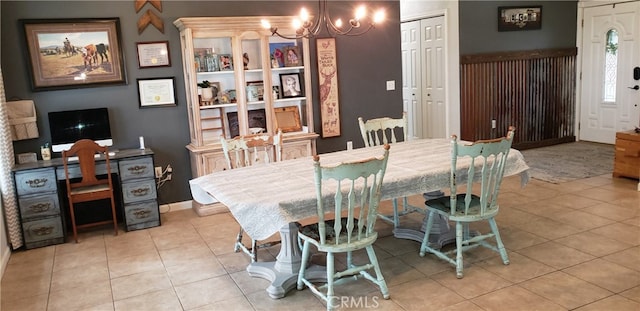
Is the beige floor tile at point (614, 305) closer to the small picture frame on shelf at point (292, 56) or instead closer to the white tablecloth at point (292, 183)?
the white tablecloth at point (292, 183)

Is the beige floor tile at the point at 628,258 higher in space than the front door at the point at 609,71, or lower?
lower

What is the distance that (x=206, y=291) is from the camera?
332 cm

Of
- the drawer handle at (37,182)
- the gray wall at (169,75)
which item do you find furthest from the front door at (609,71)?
the drawer handle at (37,182)

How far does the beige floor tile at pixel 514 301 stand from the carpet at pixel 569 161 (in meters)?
2.88

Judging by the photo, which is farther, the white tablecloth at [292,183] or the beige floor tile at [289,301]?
the beige floor tile at [289,301]

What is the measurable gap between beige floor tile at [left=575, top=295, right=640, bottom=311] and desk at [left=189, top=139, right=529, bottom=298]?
102 cm

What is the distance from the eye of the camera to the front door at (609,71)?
23.1 ft

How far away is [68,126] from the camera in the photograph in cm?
468

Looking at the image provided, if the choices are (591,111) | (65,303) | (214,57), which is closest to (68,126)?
(214,57)

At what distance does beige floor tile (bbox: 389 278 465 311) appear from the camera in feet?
9.71

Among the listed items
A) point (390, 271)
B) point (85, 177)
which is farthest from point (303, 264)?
point (85, 177)

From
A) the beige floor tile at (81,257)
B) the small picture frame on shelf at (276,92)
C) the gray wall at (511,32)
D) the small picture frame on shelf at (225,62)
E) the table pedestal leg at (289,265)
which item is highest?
the gray wall at (511,32)

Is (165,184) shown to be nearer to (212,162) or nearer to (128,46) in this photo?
(212,162)

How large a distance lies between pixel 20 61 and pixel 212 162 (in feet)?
6.14
